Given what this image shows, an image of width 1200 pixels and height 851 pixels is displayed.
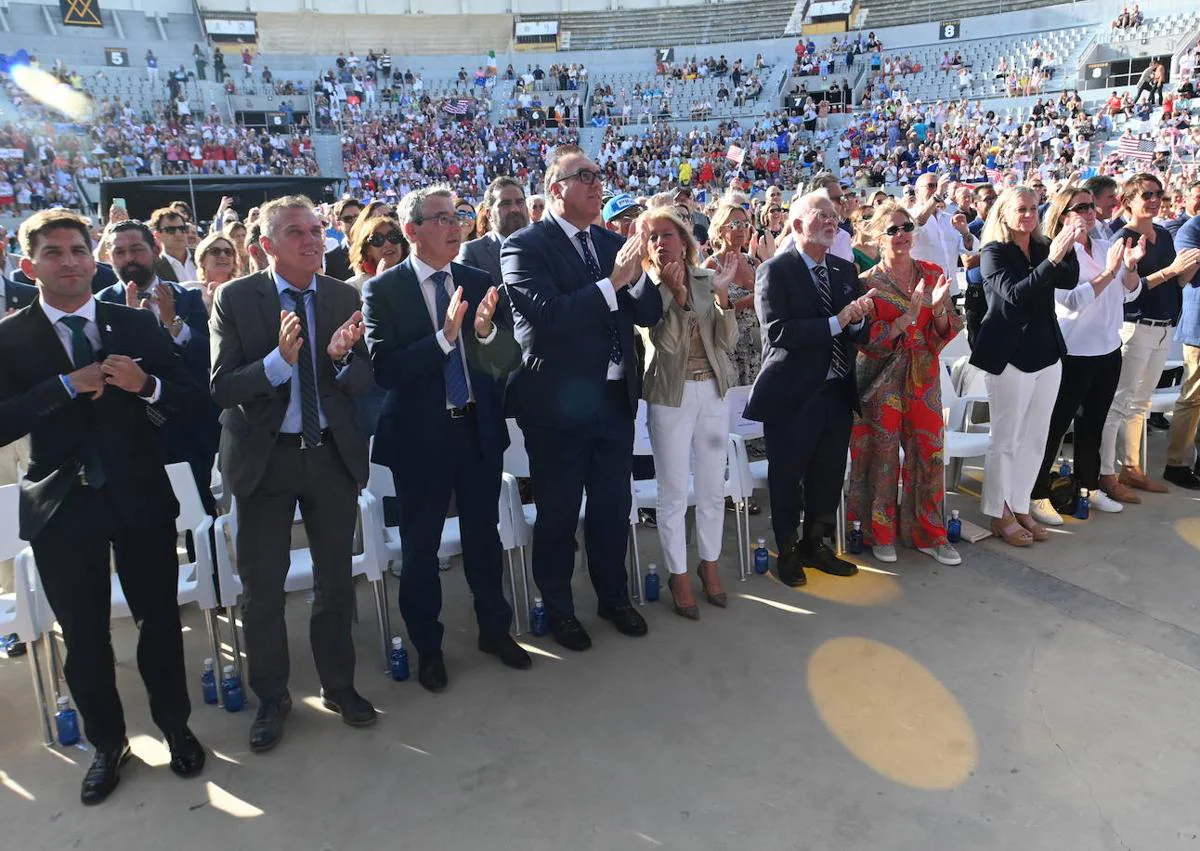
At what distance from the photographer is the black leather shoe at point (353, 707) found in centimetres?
333

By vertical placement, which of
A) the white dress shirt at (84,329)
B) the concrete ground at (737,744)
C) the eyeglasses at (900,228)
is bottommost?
the concrete ground at (737,744)

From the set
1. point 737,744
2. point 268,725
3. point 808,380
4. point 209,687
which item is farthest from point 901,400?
point 209,687

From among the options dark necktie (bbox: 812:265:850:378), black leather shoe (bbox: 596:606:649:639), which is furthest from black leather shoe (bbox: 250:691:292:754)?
dark necktie (bbox: 812:265:850:378)

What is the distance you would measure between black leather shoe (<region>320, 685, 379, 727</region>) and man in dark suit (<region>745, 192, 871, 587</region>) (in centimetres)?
225

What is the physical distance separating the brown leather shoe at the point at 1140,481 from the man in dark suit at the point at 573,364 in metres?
3.85

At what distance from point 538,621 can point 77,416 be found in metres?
2.14

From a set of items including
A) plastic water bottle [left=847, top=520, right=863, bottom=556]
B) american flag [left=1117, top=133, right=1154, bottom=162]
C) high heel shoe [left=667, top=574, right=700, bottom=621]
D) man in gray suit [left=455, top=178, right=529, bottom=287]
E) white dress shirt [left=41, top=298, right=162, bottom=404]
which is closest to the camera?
white dress shirt [left=41, top=298, right=162, bottom=404]

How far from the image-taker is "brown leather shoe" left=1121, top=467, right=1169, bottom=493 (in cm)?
559

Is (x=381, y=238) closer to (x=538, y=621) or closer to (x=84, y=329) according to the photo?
(x=84, y=329)

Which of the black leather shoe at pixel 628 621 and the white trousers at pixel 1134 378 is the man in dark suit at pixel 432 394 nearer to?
the black leather shoe at pixel 628 621

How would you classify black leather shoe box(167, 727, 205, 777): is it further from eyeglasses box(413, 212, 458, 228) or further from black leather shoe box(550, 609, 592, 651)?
eyeglasses box(413, 212, 458, 228)

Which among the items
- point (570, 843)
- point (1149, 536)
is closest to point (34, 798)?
point (570, 843)

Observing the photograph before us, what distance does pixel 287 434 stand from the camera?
3.10 m

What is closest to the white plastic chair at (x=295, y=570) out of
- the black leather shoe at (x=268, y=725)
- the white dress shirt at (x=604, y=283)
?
the black leather shoe at (x=268, y=725)
